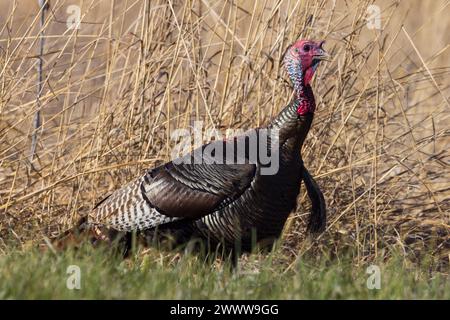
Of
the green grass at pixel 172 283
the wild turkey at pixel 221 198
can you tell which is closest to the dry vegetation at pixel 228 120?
the wild turkey at pixel 221 198

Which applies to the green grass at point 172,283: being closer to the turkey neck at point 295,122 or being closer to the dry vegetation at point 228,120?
the turkey neck at point 295,122

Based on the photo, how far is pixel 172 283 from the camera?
13.2 feet

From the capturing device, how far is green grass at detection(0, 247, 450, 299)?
3.69 metres

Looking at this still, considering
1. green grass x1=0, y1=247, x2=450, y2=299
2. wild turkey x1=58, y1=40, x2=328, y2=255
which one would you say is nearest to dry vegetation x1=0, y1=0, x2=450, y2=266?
wild turkey x1=58, y1=40, x2=328, y2=255

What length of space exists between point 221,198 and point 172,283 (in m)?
1.21

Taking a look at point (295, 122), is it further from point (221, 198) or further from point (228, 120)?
point (228, 120)

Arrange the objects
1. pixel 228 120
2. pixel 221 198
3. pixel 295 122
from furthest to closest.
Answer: pixel 228 120
pixel 295 122
pixel 221 198

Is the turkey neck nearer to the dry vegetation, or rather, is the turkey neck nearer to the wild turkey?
the wild turkey

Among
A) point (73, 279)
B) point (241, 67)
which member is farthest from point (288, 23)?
point (73, 279)

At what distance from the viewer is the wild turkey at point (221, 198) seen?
5.16m

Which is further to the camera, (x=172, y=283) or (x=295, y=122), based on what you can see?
(x=295, y=122)

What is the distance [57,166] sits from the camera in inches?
242

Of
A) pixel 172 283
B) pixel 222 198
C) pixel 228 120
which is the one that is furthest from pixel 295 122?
pixel 172 283

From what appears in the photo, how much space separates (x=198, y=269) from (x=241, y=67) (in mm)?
1687
